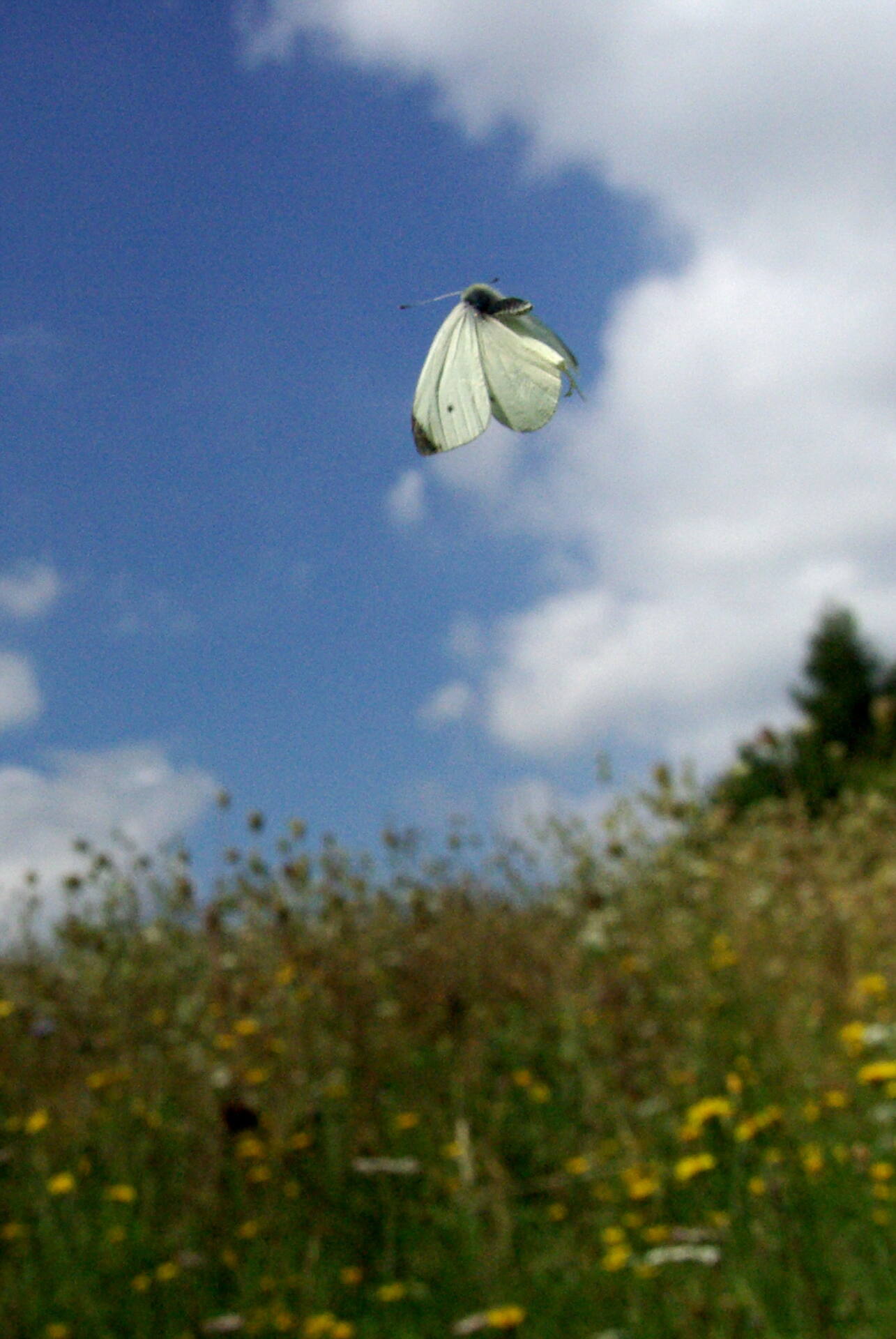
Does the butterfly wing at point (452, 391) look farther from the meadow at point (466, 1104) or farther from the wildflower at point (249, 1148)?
the wildflower at point (249, 1148)

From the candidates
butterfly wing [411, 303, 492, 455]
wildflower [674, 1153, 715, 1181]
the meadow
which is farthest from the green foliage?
butterfly wing [411, 303, 492, 455]

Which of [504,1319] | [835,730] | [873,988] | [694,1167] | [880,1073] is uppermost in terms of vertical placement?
[835,730]

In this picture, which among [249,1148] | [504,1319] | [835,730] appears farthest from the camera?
[835,730]

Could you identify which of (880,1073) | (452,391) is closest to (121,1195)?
(880,1073)

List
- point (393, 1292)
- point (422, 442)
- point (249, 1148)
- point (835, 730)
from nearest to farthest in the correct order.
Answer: point (422, 442), point (393, 1292), point (249, 1148), point (835, 730)

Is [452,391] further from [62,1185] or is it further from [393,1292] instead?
[62,1185]
